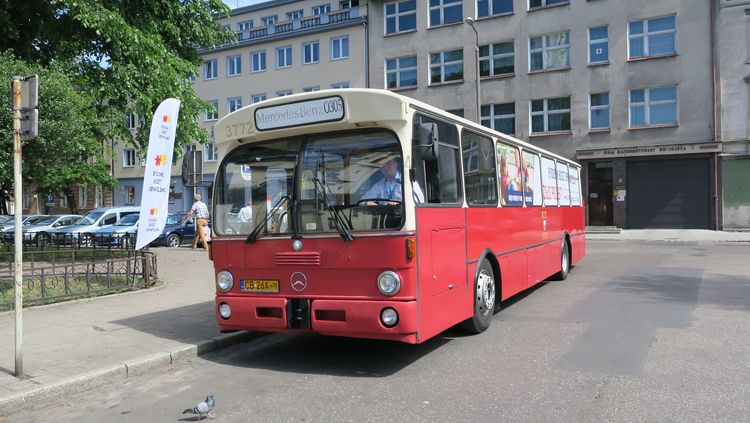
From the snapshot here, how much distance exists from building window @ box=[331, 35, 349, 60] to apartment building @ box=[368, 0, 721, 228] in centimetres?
597

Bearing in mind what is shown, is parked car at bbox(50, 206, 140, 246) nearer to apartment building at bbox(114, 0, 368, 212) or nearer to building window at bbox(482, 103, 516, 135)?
apartment building at bbox(114, 0, 368, 212)

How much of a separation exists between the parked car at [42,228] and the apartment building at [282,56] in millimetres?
9256

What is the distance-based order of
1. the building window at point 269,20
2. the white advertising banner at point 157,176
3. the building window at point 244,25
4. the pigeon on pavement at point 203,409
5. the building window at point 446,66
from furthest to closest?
the building window at point 244,25
the building window at point 269,20
the building window at point 446,66
the white advertising banner at point 157,176
the pigeon on pavement at point 203,409

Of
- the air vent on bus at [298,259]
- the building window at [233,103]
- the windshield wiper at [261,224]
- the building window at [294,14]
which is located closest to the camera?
the air vent on bus at [298,259]

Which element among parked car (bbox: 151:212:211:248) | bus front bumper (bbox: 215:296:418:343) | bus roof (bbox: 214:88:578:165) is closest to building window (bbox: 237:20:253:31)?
parked car (bbox: 151:212:211:248)

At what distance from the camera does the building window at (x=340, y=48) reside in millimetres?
39562

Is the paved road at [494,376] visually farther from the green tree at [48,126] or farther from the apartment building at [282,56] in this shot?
the apartment building at [282,56]

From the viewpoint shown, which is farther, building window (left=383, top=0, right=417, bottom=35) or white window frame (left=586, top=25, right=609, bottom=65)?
building window (left=383, top=0, right=417, bottom=35)

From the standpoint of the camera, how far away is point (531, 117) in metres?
32.4

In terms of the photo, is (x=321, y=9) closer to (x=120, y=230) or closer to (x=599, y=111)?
(x=599, y=111)

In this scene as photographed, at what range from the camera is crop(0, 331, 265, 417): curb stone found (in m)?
5.10

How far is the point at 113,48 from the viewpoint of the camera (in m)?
14.5

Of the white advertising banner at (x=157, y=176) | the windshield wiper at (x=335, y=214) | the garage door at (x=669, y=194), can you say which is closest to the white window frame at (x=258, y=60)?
the garage door at (x=669, y=194)

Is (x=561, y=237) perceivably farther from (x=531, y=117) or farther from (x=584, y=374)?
(x=531, y=117)
